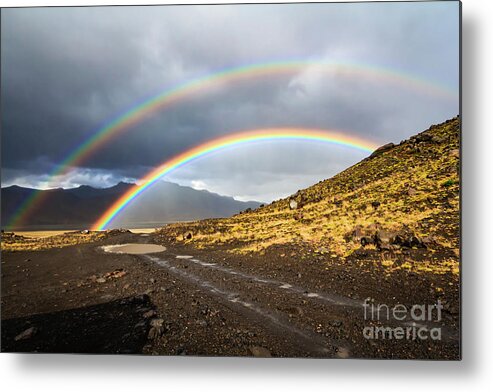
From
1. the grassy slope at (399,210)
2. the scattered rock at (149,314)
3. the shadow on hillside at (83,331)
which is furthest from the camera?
the grassy slope at (399,210)

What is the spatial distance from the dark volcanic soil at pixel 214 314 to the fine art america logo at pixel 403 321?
0.07 m

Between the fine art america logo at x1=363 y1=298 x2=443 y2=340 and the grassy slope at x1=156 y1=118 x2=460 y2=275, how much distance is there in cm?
158

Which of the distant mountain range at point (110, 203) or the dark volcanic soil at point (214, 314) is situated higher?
the distant mountain range at point (110, 203)

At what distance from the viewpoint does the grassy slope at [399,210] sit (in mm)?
7379

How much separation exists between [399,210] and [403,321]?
6.80 m

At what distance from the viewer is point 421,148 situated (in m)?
15.7

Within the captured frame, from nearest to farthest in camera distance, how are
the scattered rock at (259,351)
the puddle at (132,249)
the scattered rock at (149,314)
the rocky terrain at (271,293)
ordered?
the scattered rock at (259,351) → the rocky terrain at (271,293) → the scattered rock at (149,314) → the puddle at (132,249)

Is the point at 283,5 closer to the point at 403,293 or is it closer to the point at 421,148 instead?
the point at 403,293

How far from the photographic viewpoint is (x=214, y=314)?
18.5 ft

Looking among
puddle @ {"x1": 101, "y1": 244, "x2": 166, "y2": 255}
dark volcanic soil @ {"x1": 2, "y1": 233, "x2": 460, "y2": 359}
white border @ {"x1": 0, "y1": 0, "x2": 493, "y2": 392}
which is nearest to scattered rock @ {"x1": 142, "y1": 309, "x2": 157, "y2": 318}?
dark volcanic soil @ {"x1": 2, "y1": 233, "x2": 460, "y2": 359}

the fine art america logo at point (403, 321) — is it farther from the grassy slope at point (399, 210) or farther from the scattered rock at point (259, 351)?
the scattered rock at point (259, 351)

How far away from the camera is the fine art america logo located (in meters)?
5.08

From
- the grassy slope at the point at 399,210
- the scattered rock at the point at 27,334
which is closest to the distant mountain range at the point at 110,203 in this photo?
the scattered rock at the point at 27,334

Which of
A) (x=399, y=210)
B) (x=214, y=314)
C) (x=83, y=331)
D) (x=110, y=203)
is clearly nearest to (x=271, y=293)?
(x=214, y=314)
